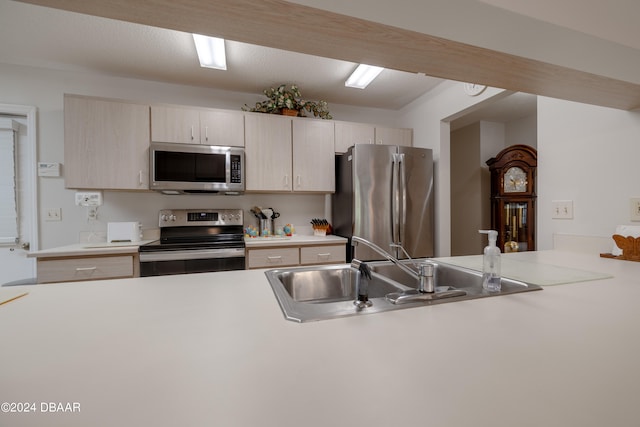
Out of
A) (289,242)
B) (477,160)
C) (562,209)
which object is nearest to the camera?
(562,209)

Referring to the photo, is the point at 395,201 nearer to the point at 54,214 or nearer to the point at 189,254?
the point at 189,254

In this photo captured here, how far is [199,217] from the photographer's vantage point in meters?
2.69

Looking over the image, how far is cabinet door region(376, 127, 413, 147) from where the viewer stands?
299 cm

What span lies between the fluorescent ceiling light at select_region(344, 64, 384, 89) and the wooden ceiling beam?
143cm

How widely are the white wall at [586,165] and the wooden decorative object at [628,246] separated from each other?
0.44ft

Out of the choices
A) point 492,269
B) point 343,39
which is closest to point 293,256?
point 492,269

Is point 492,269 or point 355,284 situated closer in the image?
point 492,269

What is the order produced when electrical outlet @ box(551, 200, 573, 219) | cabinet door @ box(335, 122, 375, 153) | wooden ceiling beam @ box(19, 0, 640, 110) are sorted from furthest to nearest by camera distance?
cabinet door @ box(335, 122, 375, 153) → electrical outlet @ box(551, 200, 573, 219) → wooden ceiling beam @ box(19, 0, 640, 110)

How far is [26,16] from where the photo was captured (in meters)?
1.78

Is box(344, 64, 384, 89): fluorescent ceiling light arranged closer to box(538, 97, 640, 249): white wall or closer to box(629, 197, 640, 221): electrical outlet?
box(538, 97, 640, 249): white wall

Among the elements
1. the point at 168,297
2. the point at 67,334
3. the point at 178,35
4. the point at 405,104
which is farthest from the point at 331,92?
the point at 67,334

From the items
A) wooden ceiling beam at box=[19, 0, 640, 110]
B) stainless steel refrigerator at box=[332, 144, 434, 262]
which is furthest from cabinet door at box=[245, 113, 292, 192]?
wooden ceiling beam at box=[19, 0, 640, 110]

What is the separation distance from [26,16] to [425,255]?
141 inches

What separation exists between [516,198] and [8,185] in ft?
17.0
